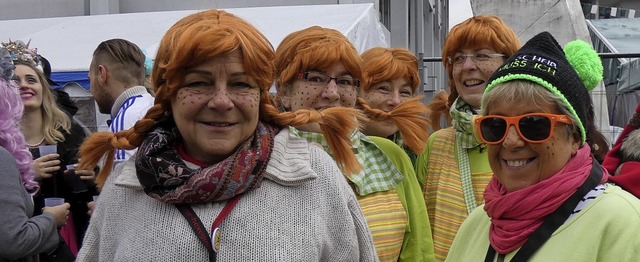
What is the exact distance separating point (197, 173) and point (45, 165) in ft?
7.88

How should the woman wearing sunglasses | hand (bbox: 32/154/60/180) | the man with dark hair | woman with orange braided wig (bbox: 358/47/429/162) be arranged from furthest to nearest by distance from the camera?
the man with dark hair, hand (bbox: 32/154/60/180), woman with orange braided wig (bbox: 358/47/429/162), the woman wearing sunglasses

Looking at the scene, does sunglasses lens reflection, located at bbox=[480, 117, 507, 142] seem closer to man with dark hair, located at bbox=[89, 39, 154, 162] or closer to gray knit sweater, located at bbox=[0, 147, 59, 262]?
gray knit sweater, located at bbox=[0, 147, 59, 262]

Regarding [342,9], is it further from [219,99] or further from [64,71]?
[219,99]

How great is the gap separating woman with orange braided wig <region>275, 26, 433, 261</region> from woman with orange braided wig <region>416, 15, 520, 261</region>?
14 centimetres

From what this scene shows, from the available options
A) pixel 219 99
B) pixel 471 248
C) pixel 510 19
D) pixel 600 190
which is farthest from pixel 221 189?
pixel 510 19

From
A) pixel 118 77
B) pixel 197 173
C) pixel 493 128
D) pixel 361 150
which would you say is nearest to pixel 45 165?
pixel 118 77

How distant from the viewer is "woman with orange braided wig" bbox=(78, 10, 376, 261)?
1.97m

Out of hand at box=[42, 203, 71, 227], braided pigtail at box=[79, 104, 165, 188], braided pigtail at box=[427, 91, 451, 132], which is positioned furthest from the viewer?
hand at box=[42, 203, 71, 227]

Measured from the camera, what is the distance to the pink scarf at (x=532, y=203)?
1.83m

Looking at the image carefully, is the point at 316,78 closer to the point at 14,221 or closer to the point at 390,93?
the point at 390,93

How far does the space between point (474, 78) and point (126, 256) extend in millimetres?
1782

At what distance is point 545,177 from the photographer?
1924 millimetres

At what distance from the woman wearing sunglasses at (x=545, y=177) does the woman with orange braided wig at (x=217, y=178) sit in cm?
47

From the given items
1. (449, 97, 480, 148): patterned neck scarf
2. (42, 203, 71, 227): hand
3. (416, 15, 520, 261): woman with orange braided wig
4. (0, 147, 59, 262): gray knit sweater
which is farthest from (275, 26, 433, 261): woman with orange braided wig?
(42, 203, 71, 227): hand
